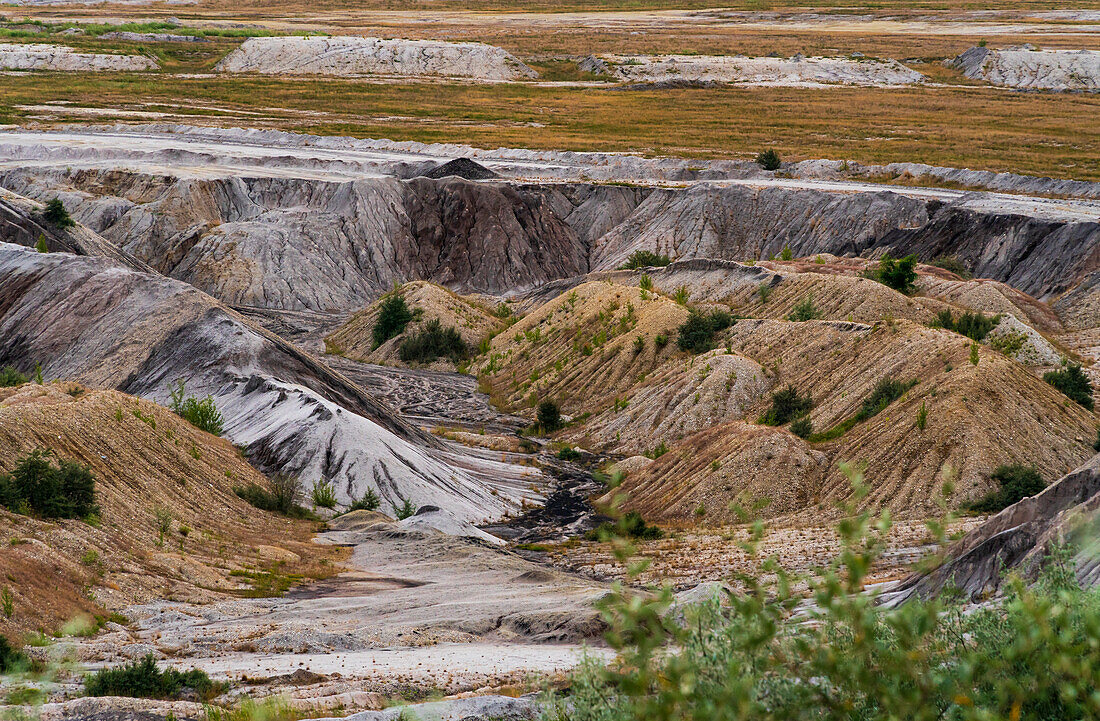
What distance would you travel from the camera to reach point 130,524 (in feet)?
70.6

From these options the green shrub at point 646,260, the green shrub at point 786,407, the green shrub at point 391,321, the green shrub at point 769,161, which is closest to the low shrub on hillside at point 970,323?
the green shrub at point 786,407

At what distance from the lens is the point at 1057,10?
7377 inches

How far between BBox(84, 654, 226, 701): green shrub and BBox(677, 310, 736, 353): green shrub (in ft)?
105

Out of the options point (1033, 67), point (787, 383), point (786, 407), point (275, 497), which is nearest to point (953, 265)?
point (787, 383)

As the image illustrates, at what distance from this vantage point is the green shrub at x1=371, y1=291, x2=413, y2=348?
5666 centimetres

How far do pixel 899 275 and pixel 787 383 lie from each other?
42.5 ft

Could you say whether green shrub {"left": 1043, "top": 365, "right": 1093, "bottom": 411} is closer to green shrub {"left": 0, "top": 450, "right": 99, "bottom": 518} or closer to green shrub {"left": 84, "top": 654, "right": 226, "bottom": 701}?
green shrub {"left": 0, "top": 450, "right": 99, "bottom": 518}

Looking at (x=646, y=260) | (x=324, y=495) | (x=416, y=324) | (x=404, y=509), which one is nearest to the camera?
(x=324, y=495)

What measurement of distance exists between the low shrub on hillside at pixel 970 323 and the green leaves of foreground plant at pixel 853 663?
120 feet

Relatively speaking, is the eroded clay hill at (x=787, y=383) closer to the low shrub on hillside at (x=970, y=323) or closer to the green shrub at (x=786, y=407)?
the green shrub at (x=786, y=407)

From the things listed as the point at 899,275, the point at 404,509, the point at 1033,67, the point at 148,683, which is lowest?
the point at 404,509

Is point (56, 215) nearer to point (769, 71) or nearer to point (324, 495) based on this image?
point (324, 495)

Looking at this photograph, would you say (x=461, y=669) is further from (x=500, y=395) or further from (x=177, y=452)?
(x=500, y=395)

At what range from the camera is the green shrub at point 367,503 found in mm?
29453
